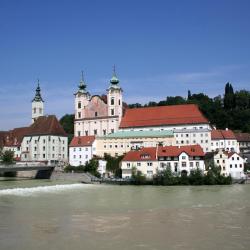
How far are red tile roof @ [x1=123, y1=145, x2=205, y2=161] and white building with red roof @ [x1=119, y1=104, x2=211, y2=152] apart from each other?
10.2 m

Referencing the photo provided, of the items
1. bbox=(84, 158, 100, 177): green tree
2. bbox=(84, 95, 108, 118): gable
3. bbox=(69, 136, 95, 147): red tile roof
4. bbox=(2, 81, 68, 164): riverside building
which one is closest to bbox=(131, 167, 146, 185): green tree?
bbox=(84, 158, 100, 177): green tree

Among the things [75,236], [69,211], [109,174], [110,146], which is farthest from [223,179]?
[75,236]

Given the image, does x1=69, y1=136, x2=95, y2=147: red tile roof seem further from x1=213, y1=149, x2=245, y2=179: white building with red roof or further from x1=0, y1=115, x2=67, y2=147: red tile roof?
x1=213, y1=149, x2=245, y2=179: white building with red roof

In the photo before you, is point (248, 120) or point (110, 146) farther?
point (248, 120)

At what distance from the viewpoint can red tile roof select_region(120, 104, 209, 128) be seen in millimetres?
76419

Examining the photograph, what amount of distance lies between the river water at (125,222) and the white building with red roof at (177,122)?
108 ft

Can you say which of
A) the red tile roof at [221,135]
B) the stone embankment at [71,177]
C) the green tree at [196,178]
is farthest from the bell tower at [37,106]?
the green tree at [196,178]

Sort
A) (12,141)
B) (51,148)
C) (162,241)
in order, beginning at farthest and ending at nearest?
1. (12,141)
2. (51,148)
3. (162,241)

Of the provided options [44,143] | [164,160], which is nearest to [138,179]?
[164,160]

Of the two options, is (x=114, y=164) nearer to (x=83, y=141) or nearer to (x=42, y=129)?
(x=83, y=141)

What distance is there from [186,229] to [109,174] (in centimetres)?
4530

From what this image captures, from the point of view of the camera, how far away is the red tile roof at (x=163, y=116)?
76.4 meters

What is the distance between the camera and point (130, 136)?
75750 mm

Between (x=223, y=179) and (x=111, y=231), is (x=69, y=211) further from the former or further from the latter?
(x=223, y=179)
